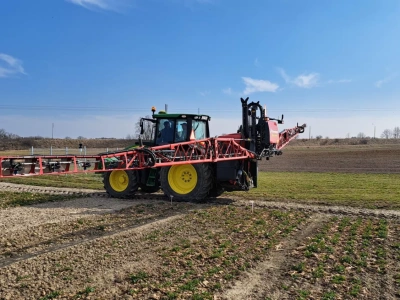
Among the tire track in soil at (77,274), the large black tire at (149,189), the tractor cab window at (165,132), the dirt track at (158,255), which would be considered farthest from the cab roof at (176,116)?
the tire track in soil at (77,274)

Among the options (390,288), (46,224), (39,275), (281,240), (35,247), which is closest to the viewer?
(390,288)

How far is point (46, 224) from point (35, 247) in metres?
2.01

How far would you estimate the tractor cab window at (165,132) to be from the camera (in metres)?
12.9

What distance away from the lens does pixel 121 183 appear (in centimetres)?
1355

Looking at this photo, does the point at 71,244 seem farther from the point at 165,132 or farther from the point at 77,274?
the point at 165,132

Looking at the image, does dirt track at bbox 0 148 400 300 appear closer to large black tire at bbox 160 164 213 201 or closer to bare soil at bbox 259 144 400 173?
large black tire at bbox 160 164 213 201

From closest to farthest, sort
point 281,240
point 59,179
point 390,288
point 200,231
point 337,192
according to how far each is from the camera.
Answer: point 390,288 < point 281,240 < point 200,231 < point 337,192 < point 59,179

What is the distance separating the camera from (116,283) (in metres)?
5.28

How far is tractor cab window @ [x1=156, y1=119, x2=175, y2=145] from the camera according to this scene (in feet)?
42.4

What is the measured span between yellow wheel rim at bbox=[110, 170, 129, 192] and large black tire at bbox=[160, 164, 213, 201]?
5.63ft

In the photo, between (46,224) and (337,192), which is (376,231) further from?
(46,224)

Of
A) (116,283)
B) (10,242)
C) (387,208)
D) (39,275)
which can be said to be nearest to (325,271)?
(116,283)

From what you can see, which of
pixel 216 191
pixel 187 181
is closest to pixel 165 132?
pixel 187 181

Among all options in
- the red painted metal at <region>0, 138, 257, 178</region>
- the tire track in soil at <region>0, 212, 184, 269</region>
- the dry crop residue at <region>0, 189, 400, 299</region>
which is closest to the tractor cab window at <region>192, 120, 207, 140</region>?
the red painted metal at <region>0, 138, 257, 178</region>
